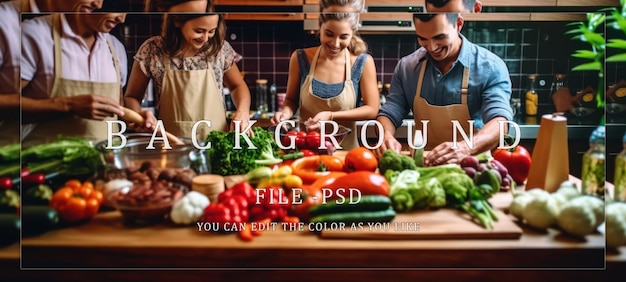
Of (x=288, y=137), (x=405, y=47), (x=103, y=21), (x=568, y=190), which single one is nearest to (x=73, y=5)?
(x=103, y=21)

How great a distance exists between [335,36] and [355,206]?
1.46 feet

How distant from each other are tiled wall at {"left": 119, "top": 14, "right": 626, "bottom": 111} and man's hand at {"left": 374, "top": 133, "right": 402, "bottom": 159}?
0.57 feet

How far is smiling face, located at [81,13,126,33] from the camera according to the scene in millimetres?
1227

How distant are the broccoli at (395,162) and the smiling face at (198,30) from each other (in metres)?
0.53

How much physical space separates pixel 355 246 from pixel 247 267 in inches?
8.7

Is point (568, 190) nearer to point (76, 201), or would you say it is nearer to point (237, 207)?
point (237, 207)

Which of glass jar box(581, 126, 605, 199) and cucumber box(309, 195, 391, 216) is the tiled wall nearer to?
glass jar box(581, 126, 605, 199)

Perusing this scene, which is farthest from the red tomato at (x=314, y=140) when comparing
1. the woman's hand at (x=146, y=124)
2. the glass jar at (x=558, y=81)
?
the glass jar at (x=558, y=81)

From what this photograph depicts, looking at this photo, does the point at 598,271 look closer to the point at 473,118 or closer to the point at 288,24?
the point at 473,118

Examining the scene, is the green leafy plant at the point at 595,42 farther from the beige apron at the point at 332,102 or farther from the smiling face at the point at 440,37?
the beige apron at the point at 332,102

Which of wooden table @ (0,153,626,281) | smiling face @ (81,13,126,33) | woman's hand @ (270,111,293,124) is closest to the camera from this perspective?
wooden table @ (0,153,626,281)

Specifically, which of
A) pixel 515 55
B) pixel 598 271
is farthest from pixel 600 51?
pixel 598 271

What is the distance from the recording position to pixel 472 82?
132 centimetres

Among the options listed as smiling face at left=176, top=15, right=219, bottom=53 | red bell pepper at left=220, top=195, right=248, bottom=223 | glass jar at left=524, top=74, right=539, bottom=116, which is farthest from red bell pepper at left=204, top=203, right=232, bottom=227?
glass jar at left=524, top=74, right=539, bottom=116
